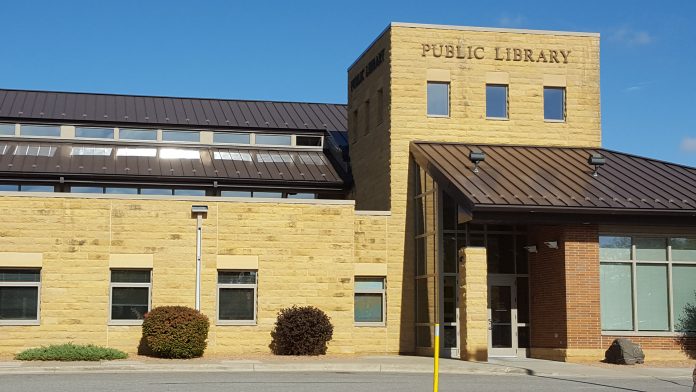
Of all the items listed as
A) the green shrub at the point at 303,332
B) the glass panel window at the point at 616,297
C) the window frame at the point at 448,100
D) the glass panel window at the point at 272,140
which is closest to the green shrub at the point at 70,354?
the green shrub at the point at 303,332

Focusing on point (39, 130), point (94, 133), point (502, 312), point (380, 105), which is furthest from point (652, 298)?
point (39, 130)

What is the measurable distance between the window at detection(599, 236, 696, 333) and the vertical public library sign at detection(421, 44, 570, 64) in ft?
23.1

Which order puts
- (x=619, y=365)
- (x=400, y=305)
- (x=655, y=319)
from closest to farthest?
(x=619, y=365)
(x=655, y=319)
(x=400, y=305)

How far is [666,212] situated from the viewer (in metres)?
27.0

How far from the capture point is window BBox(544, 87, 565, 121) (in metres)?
32.0

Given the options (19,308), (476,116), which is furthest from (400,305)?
(19,308)

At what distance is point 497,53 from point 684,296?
31.3 feet

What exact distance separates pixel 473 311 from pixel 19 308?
40.4 ft

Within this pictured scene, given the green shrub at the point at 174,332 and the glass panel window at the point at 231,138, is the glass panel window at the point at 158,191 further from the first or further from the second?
the green shrub at the point at 174,332

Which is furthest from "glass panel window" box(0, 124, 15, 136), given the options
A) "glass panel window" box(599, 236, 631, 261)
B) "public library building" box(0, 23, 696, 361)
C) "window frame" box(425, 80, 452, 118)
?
"glass panel window" box(599, 236, 631, 261)

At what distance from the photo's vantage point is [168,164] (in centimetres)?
3641

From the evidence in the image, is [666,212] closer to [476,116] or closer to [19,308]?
[476,116]

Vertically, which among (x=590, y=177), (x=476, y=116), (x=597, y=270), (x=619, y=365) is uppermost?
(x=476, y=116)

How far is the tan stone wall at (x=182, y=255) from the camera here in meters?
27.2
